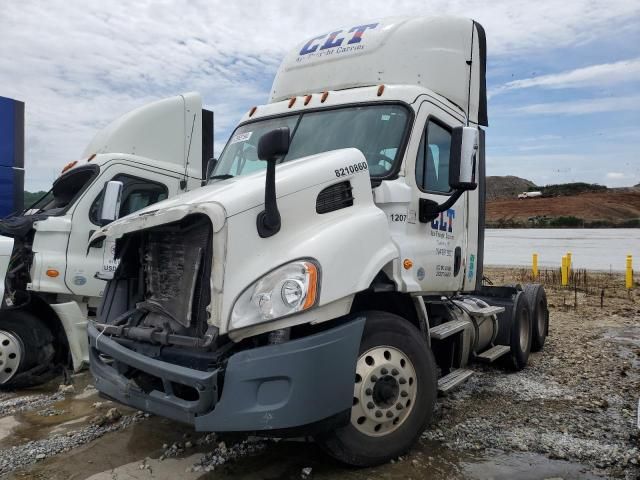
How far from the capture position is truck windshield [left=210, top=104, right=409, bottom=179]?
447 centimetres

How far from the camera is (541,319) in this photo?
26.0 ft

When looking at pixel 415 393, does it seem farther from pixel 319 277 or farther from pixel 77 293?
pixel 77 293

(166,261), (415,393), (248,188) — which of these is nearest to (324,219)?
(248,188)

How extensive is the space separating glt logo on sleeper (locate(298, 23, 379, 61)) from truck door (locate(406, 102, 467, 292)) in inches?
43.9

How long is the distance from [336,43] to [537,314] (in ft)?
15.3

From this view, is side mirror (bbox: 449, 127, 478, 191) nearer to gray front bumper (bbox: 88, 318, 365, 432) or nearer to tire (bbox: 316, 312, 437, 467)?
tire (bbox: 316, 312, 437, 467)

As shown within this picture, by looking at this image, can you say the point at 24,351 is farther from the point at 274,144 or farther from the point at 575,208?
the point at 575,208

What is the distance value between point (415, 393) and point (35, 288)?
4566 millimetres

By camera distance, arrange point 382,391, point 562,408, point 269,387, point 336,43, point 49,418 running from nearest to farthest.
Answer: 1. point 269,387
2. point 382,391
3. point 49,418
4. point 562,408
5. point 336,43

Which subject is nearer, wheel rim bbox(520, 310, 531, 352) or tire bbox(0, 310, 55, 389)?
tire bbox(0, 310, 55, 389)

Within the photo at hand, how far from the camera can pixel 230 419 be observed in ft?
10.4

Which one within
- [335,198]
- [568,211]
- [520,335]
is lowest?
[520,335]

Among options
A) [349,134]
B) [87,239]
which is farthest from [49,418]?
[349,134]

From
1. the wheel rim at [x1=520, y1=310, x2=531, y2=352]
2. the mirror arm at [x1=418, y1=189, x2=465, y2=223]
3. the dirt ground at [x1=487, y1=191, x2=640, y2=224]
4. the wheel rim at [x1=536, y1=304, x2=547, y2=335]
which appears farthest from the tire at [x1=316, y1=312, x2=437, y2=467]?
the dirt ground at [x1=487, y1=191, x2=640, y2=224]
